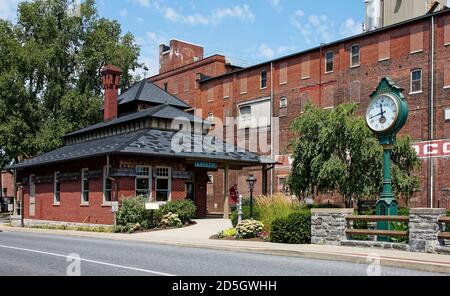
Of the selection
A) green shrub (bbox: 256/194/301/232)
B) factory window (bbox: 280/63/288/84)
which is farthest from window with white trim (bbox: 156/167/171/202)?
factory window (bbox: 280/63/288/84)

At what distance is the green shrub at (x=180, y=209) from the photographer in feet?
85.1

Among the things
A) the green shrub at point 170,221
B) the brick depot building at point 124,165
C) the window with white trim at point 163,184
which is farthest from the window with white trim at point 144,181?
the green shrub at point 170,221

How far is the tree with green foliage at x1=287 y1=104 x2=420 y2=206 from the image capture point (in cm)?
2344

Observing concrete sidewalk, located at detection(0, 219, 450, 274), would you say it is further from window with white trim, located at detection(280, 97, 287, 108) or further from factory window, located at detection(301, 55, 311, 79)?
window with white trim, located at detection(280, 97, 287, 108)

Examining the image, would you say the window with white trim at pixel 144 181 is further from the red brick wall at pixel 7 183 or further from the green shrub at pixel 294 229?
the red brick wall at pixel 7 183

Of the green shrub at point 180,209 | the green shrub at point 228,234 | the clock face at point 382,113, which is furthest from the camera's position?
the green shrub at point 180,209

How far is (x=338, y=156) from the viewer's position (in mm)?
23781

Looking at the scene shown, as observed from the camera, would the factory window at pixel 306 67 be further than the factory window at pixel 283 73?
No

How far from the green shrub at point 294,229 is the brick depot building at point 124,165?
10961 millimetres

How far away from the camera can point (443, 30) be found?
37.4 metres

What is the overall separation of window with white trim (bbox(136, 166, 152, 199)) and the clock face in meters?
14.2

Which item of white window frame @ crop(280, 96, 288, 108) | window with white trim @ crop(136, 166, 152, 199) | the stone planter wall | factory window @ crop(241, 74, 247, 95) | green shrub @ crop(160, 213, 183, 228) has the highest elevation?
factory window @ crop(241, 74, 247, 95)

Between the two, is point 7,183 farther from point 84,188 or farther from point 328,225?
point 328,225

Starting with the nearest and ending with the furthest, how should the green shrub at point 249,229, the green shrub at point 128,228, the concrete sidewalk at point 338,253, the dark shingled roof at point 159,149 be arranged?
1. the concrete sidewalk at point 338,253
2. the green shrub at point 249,229
3. the green shrub at point 128,228
4. the dark shingled roof at point 159,149
